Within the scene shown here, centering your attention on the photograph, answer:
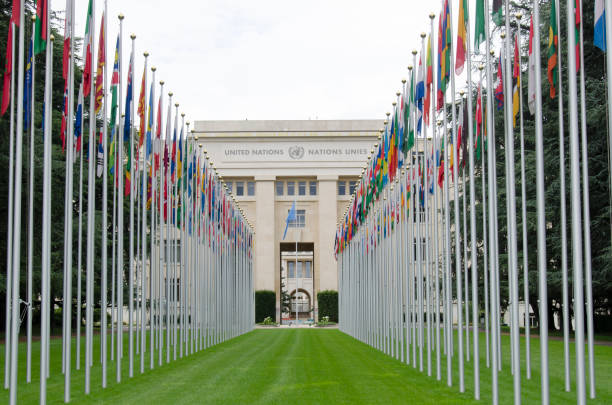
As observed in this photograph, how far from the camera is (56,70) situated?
1420 inches

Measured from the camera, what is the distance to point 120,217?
61.2 ft

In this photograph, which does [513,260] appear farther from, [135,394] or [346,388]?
[135,394]

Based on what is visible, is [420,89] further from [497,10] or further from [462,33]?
[497,10]

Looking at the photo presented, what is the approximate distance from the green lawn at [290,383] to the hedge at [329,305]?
47.4 meters

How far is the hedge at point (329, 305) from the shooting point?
7388 centimetres

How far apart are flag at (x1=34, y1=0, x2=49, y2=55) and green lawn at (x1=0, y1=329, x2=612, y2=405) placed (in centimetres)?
677

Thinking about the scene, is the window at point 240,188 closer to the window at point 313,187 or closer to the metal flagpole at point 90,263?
the window at point 313,187

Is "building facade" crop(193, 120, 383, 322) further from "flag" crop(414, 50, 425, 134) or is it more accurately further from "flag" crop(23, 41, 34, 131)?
"flag" crop(23, 41, 34, 131)

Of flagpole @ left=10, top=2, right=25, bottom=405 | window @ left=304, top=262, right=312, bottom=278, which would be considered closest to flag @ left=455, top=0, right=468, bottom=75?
flagpole @ left=10, top=2, right=25, bottom=405

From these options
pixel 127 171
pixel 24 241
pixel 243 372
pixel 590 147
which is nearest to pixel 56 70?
pixel 24 241

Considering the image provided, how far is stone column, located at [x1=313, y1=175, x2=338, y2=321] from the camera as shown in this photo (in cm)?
7875

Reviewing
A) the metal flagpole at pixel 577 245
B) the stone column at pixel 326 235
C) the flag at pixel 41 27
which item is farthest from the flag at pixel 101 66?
the stone column at pixel 326 235

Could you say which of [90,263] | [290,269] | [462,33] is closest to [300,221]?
[290,269]

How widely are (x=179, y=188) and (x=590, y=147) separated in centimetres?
1628
